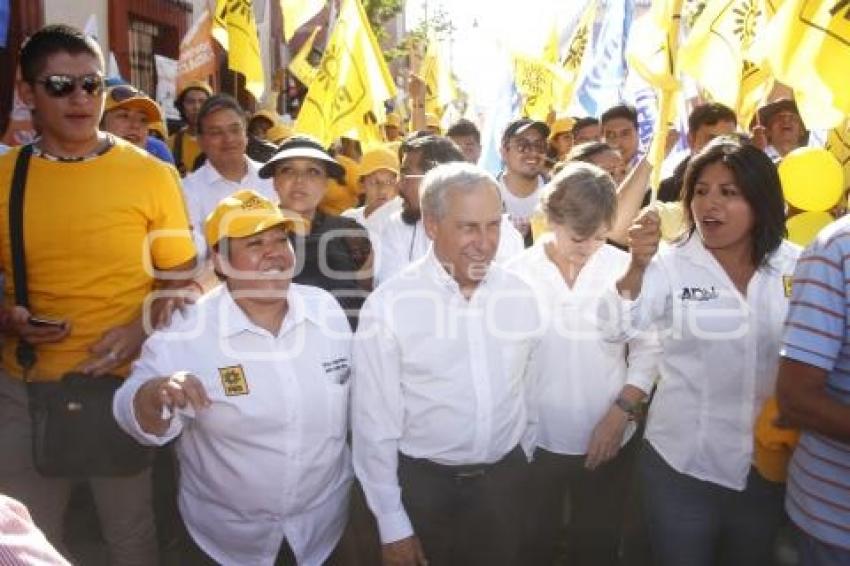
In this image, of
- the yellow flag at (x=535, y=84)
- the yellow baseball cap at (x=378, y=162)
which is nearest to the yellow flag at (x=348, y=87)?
the yellow baseball cap at (x=378, y=162)

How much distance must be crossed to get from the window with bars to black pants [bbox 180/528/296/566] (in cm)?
819

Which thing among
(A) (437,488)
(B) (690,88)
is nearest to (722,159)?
(A) (437,488)

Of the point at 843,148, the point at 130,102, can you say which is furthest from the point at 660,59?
the point at 130,102

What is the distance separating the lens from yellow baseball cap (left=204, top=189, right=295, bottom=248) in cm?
264

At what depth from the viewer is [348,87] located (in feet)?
17.1

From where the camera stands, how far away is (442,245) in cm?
275

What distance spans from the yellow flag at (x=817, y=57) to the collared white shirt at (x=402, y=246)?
1.63m

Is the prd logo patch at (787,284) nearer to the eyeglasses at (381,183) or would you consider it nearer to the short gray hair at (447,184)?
the short gray hair at (447,184)

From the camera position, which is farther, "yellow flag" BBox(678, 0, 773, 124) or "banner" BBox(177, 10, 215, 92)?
"banner" BBox(177, 10, 215, 92)

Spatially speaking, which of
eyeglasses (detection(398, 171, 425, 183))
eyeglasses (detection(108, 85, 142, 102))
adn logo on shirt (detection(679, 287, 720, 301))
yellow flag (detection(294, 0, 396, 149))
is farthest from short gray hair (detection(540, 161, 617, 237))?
eyeglasses (detection(108, 85, 142, 102))

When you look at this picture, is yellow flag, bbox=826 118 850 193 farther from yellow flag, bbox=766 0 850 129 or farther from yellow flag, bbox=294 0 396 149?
yellow flag, bbox=294 0 396 149

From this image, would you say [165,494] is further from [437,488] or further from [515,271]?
[515,271]

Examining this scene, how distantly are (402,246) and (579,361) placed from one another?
49.9 inches

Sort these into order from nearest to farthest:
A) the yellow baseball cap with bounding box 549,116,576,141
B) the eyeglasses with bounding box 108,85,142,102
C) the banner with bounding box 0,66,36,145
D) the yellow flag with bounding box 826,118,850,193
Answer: the yellow flag with bounding box 826,118,850,193
the eyeglasses with bounding box 108,85,142,102
the banner with bounding box 0,66,36,145
the yellow baseball cap with bounding box 549,116,576,141
